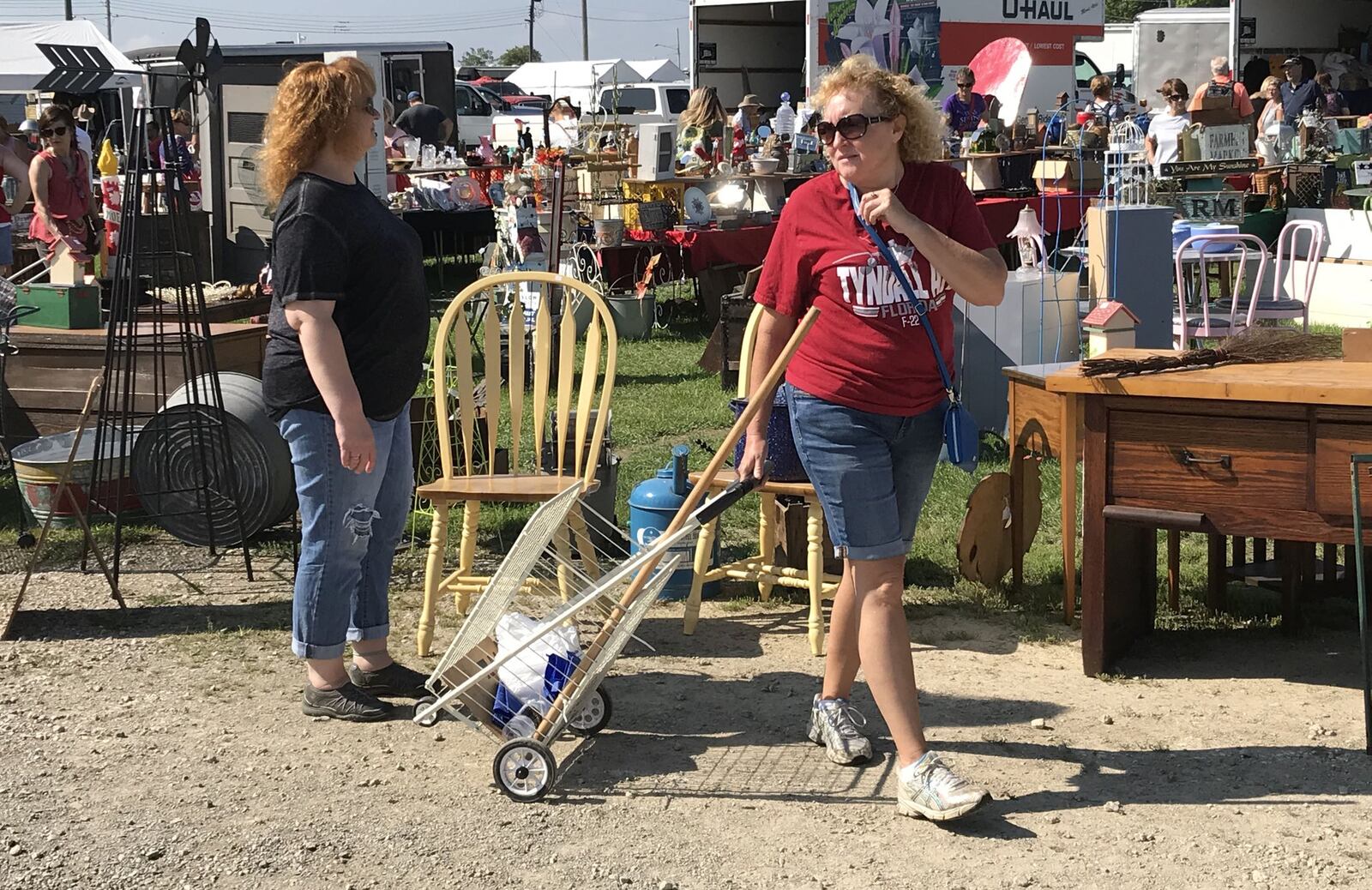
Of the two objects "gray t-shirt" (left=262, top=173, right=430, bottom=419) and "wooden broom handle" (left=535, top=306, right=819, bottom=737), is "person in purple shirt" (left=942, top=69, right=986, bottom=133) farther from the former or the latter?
"wooden broom handle" (left=535, top=306, right=819, bottom=737)

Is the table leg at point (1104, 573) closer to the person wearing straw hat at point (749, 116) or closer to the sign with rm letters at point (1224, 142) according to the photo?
the sign with rm letters at point (1224, 142)

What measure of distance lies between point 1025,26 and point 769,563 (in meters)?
14.7

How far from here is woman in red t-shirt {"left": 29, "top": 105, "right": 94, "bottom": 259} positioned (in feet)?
34.4

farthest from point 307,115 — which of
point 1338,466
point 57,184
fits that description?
point 57,184

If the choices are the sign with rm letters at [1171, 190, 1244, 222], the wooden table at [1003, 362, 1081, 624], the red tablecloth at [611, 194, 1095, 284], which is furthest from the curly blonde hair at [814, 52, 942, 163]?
the red tablecloth at [611, 194, 1095, 284]

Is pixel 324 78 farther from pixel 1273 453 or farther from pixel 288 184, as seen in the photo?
pixel 1273 453

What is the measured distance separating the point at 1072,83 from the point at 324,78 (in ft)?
53.3

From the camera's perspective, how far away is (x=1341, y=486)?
3854 mm

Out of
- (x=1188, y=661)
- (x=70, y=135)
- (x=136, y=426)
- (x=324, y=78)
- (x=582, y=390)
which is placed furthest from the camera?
(x=70, y=135)

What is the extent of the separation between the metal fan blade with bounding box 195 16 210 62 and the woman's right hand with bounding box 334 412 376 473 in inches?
76.2

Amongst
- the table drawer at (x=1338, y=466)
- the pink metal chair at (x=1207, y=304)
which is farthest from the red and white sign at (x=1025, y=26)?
the table drawer at (x=1338, y=466)

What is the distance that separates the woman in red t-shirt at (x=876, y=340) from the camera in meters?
3.35

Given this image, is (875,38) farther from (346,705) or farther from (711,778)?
(711,778)

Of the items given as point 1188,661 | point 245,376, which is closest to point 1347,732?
point 1188,661
